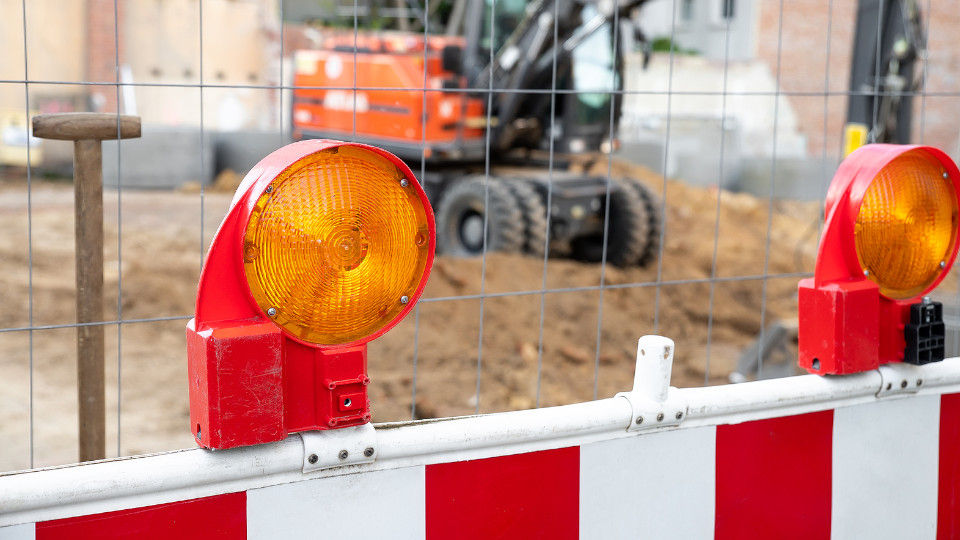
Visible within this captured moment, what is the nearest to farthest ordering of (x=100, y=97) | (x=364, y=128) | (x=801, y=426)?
1. (x=801, y=426)
2. (x=364, y=128)
3. (x=100, y=97)

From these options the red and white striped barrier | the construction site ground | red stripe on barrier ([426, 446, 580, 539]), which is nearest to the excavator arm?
the construction site ground

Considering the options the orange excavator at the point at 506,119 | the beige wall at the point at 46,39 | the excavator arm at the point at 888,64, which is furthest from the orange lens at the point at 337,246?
the beige wall at the point at 46,39

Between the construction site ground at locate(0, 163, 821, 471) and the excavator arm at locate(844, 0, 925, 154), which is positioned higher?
the excavator arm at locate(844, 0, 925, 154)

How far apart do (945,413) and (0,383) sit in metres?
5.98

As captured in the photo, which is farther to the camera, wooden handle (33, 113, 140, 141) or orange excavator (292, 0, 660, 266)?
orange excavator (292, 0, 660, 266)

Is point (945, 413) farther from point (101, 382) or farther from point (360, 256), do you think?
point (101, 382)

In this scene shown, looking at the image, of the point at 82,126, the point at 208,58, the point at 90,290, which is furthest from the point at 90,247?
the point at 208,58

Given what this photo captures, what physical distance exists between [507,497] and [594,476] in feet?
0.55

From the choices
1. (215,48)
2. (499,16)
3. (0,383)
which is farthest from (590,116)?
(215,48)

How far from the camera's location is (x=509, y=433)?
5.03 feet

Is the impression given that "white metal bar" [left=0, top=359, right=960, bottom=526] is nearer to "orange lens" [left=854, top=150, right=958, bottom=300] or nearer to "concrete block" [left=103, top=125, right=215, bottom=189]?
"orange lens" [left=854, top=150, right=958, bottom=300]

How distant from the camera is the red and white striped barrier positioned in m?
1.28

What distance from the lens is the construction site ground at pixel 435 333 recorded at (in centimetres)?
584

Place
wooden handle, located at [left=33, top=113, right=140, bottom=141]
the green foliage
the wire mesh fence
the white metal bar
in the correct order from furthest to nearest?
the green foliage < the wire mesh fence < wooden handle, located at [left=33, top=113, right=140, bottom=141] < the white metal bar
